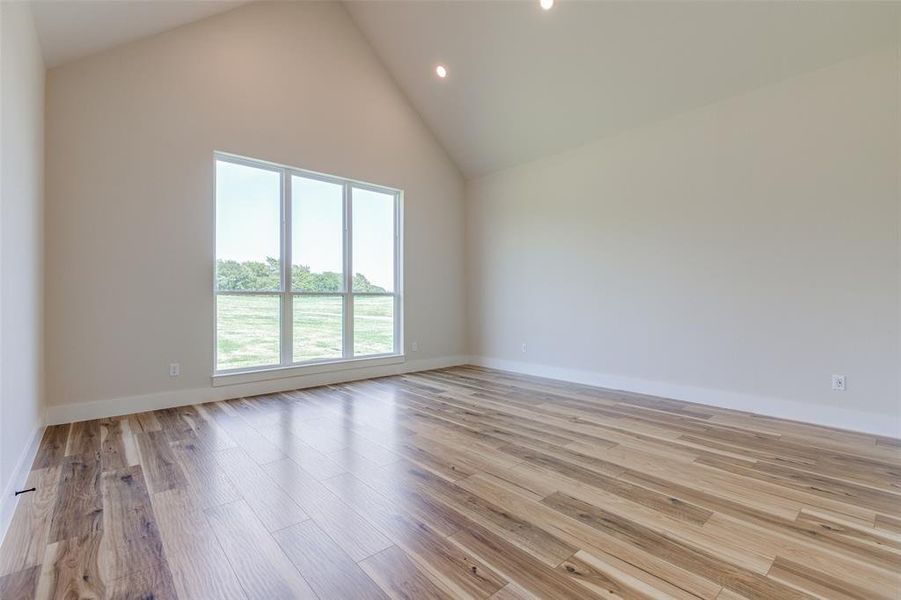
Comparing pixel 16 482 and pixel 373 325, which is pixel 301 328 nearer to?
pixel 373 325

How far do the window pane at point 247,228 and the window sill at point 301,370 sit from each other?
873mm

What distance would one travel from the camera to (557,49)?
13.3 feet

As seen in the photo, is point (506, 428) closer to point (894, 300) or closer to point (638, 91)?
point (894, 300)

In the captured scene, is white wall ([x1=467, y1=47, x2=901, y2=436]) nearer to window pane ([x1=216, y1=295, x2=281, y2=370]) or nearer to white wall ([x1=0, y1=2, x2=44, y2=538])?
window pane ([x1=216, y1=295, x2=281, y2=370])

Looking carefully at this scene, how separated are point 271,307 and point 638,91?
4.39 m

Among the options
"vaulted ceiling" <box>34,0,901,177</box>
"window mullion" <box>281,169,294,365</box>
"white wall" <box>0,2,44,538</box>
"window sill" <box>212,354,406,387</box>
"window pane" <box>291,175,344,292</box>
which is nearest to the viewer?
"white wall" <box>0,2,44,538</box>

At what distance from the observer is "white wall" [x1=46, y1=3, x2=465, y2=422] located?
10.7 feet

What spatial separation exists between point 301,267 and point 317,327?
0.72 metres

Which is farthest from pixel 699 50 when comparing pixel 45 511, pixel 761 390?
pixel 45 511

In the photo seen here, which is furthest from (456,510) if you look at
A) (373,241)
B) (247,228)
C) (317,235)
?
(373,241)

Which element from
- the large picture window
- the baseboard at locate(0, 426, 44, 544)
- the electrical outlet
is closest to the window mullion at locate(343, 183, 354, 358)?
the large picture window

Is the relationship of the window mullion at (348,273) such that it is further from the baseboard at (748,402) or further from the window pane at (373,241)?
the baseboard at (748,402)

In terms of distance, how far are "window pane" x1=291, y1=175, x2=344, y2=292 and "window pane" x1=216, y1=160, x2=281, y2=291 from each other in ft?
0.64

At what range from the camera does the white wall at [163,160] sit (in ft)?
10.7
